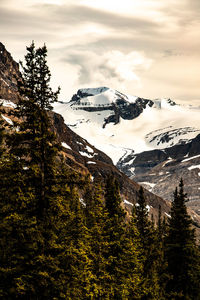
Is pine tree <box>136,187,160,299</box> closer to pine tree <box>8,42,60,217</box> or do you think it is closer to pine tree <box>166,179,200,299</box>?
pine tree <box>166,179,200,299</box>

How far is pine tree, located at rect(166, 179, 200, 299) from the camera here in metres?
33.3

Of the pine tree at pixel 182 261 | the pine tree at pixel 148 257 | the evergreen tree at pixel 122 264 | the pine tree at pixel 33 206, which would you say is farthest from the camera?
the pine tree at pixel 182 261

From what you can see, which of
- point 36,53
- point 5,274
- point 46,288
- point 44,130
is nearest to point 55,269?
point 46,288

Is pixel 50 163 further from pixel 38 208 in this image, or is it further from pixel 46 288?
pixel 46 288

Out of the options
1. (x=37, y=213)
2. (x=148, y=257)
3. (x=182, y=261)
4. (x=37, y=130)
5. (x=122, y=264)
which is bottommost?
(x=182, y=261)

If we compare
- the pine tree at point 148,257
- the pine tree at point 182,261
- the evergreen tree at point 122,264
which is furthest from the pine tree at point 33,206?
the pine tree at point 182,261

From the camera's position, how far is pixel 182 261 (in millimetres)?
34125

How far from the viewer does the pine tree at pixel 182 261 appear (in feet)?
109

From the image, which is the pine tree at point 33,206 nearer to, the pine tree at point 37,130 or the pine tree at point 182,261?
the pine tree at point 37,130

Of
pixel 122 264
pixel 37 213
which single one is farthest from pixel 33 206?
pixel 122 264

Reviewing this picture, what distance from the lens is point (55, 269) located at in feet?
54.4

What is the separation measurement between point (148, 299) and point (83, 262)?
1290cm

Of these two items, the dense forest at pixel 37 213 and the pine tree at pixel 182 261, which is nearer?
the dense forest at pixel 37 213

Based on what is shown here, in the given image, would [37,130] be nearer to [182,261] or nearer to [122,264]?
[122,264]
